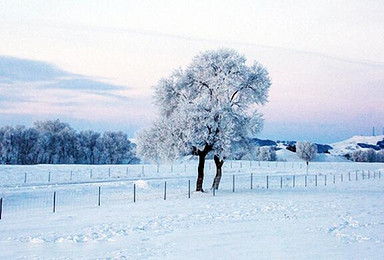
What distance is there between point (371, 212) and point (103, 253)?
15.8 metres

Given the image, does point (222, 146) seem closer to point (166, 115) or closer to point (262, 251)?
point (166, 115)

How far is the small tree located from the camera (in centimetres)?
15007

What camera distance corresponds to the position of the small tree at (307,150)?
150 metres

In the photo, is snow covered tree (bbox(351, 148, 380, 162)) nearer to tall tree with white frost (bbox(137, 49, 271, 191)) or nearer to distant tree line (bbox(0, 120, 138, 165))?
distant tree line (bbox(0, 120, 138, 165))

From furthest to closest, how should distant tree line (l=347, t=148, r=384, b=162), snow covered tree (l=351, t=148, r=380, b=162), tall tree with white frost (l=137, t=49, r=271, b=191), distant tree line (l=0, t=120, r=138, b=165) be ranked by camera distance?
1. distant tree line (l=347, t=148, r=384, b=162)
2. snow covered tree (l=351, t=148, r=380, b=162)
3. distant tree line (l=0, t=120, r=138, b=165)
4. tall tree with white frost (l=137, t=49, r=271, b=191)

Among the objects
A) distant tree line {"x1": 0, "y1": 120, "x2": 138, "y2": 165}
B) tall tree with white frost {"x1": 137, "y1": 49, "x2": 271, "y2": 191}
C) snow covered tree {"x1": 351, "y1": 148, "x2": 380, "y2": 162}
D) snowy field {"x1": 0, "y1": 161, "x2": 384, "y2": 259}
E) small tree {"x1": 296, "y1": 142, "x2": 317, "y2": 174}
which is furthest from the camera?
snow covered tree {"x1": 351, "y1": 148, "x2": 380, "y2": 162}

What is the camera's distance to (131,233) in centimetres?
1627

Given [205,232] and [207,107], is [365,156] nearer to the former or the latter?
[207,107]

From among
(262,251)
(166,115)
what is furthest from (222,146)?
(262,251)

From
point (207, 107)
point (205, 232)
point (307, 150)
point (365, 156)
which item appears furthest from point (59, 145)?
point (365, 156)

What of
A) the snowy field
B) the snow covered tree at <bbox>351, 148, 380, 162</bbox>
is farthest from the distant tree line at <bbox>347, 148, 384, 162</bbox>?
the snowy field

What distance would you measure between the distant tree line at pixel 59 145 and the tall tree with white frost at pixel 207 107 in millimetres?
67902

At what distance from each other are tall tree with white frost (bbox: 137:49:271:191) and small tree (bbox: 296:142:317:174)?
119 metres

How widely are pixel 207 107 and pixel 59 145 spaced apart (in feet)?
270
